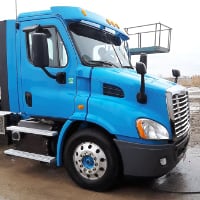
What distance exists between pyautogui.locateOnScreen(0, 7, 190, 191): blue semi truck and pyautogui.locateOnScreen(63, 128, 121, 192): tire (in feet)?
0.05

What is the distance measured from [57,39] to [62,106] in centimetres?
104

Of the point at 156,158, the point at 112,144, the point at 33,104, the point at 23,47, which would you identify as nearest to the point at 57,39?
the point at 23,47

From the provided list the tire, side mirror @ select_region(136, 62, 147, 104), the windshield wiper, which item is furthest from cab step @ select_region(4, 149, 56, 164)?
side mirror @ select_region(136, 62, 147, 104)

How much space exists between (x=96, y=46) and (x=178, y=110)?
163 centimetres

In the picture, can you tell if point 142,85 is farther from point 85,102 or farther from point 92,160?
point 92,160

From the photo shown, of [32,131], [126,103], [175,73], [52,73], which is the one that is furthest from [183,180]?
[52,73]

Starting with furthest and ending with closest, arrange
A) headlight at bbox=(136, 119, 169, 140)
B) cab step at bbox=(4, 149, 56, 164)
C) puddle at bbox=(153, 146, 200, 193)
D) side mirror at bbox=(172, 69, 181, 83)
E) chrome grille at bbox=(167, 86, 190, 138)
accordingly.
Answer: side mirror at bbox=(172, 69, 181, 83) < cab step at bbox=(4, 149, 56, 164) < puddle at bbox=(153, 146, 200, 193) < chrome grille at bbox=(167, 86, 190, 138) < headlight at bbox=(136, 119, 169, 140)

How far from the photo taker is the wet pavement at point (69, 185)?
455 centimetres

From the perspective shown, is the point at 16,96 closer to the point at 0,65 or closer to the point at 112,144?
the point at 0,65

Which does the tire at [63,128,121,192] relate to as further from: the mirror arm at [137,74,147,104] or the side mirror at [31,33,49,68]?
the side mirror at [31,33,49,68]

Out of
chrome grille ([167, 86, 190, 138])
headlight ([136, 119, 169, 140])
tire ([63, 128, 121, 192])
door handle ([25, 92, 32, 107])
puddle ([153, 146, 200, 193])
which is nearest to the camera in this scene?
headlight ([136, 119, 169, 140])

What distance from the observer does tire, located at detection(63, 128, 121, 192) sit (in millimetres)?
4539

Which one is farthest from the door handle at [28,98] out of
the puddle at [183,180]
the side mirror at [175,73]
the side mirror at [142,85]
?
the side mirror at [175,73]

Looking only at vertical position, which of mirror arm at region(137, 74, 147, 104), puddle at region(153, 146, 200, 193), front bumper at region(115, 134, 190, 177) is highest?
mirror arm at region(137, 74, 147, 104)
